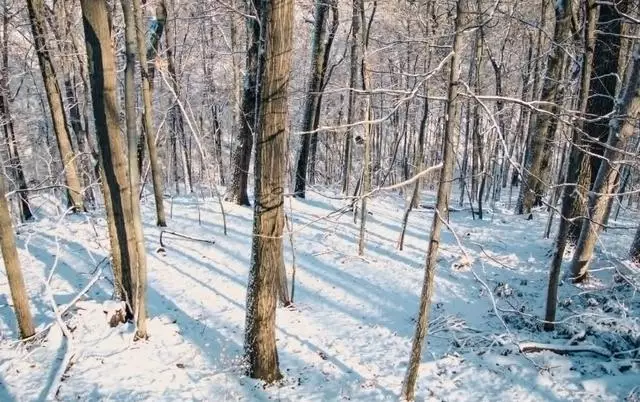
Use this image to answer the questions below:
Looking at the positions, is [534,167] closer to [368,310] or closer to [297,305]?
[368,310]

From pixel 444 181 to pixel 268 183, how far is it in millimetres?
1978

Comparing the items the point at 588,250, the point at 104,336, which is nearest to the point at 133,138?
the point at 104,336

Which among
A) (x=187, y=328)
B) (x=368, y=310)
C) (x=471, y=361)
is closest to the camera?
(x=471, y=361)

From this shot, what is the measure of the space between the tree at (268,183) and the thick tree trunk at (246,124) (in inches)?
239

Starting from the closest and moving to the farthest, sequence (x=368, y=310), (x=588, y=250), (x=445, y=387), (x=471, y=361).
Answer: (x=445, y=387)
(x=471, y=361)
(x=588, y=250)
(x=368, y=310)

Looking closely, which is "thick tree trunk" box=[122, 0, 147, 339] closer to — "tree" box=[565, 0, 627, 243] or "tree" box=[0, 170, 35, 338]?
"tree" box=[0, 170, 35, 338]

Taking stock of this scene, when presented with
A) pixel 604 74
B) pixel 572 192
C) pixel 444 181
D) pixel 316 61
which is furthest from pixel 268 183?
pixel 316 61

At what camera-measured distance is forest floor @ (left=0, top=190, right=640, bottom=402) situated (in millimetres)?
5648

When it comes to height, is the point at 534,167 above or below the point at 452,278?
above

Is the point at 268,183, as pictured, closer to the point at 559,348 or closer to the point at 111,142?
the point at 111,142

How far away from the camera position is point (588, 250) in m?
7.75

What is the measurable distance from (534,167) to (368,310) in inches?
296

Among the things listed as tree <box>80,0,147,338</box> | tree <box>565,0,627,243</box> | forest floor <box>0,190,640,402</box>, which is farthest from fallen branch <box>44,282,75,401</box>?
tree <box>565,0,627,243</box>

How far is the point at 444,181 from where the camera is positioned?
4781mm
